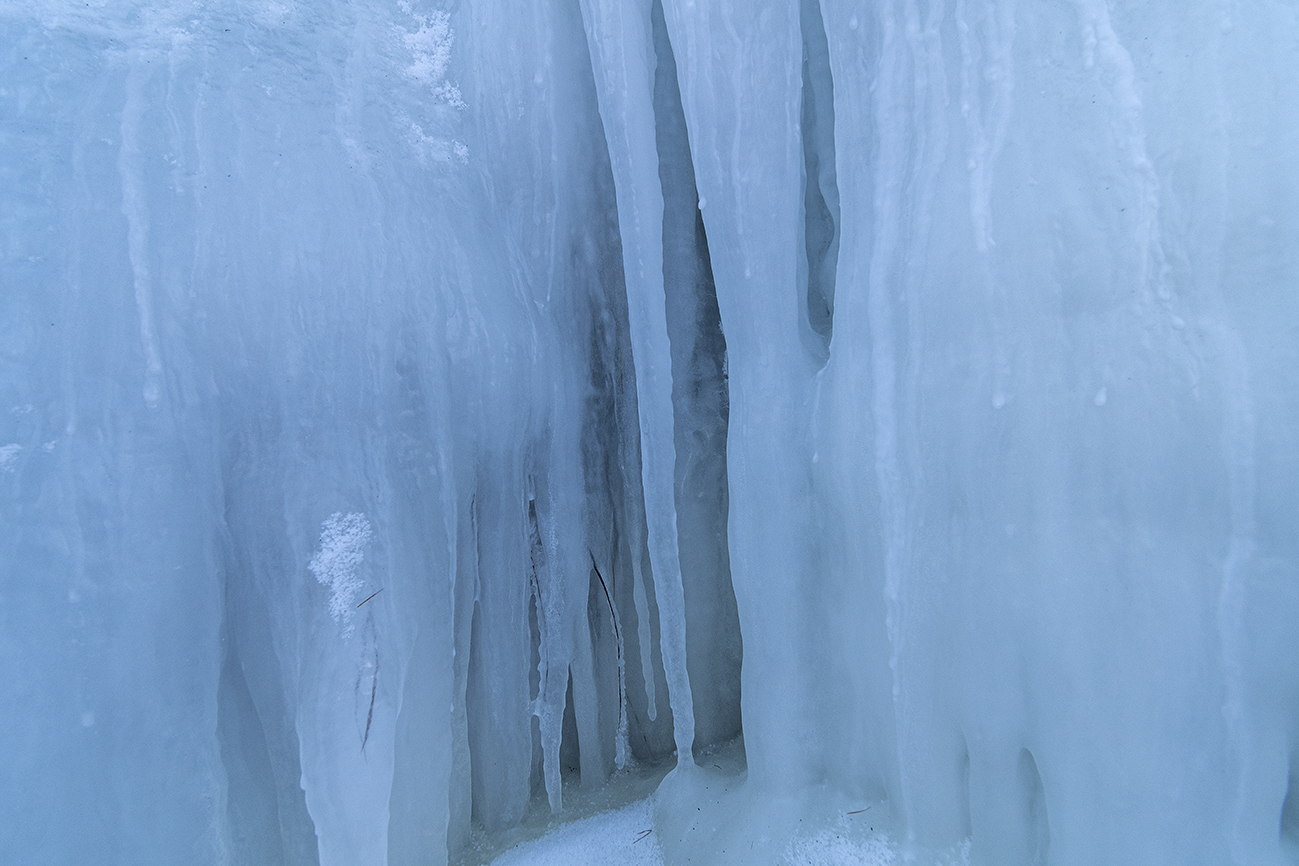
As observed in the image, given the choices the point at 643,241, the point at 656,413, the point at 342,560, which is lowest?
the point at 342,560

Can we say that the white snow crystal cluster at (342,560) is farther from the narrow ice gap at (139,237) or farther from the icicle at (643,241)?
the icicle at (643,241)

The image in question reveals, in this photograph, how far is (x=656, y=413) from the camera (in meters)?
1.07

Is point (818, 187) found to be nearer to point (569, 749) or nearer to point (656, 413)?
point (656, 413)

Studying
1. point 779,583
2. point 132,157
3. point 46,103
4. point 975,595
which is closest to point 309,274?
point 132,157

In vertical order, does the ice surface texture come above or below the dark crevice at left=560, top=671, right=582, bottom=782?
above

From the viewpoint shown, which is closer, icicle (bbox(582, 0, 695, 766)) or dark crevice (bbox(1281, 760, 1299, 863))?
dark crevice (bbox(1281, 760, 1299, 863))

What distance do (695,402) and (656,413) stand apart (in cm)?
13

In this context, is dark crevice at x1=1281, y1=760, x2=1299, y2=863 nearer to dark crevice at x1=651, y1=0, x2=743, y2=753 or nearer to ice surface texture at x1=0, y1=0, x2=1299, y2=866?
ice surface texture at x1=0, y1=0, x2=1299, y2=866

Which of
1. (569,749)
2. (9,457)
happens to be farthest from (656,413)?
(9,457)

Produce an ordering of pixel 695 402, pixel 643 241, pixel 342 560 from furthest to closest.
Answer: pixel 695 402 → pixel 643 241 → pixel 342 560

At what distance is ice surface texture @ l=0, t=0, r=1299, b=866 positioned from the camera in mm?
731

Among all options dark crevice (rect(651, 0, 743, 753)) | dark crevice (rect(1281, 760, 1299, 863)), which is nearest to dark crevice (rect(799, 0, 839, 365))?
dark crevice (rect(651, 0, 743, 753))

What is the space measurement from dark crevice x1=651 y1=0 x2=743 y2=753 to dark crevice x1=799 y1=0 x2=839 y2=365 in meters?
0.19

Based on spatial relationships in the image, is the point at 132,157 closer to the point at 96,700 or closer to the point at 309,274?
the point at 309,274
